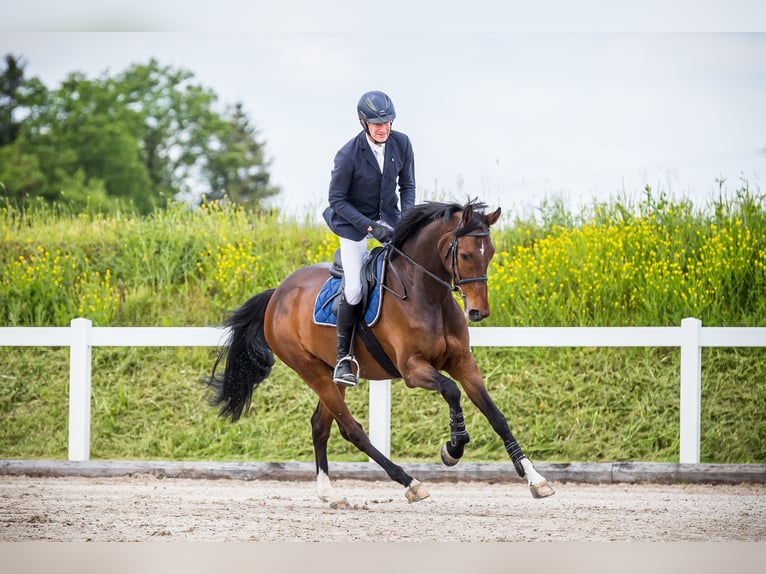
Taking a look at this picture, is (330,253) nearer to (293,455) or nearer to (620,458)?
(293,455)

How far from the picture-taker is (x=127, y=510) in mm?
6367

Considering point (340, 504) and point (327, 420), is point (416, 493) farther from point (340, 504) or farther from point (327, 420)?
point (327, 420)

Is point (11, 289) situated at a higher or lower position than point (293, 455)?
higher

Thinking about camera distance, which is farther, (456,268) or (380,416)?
(380,416)

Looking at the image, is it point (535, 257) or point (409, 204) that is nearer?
point (409, 204)

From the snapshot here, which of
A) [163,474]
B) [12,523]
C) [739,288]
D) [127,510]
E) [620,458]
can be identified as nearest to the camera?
[12,523]

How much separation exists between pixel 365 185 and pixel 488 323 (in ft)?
14.0

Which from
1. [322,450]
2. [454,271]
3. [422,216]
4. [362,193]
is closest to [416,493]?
[322,450]

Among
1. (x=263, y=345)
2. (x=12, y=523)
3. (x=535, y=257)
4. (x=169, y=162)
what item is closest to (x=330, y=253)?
(x=535, y=257)

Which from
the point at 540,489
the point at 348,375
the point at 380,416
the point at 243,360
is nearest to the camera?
the point at 540,489

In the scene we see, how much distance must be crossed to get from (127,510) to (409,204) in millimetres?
2775

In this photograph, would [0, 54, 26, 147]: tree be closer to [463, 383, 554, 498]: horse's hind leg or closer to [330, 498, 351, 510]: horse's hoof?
[330, 498, 351, 510]: horse's hoof


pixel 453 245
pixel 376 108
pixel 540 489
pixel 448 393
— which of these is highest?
pixel 376 108

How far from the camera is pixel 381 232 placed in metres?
6.10
